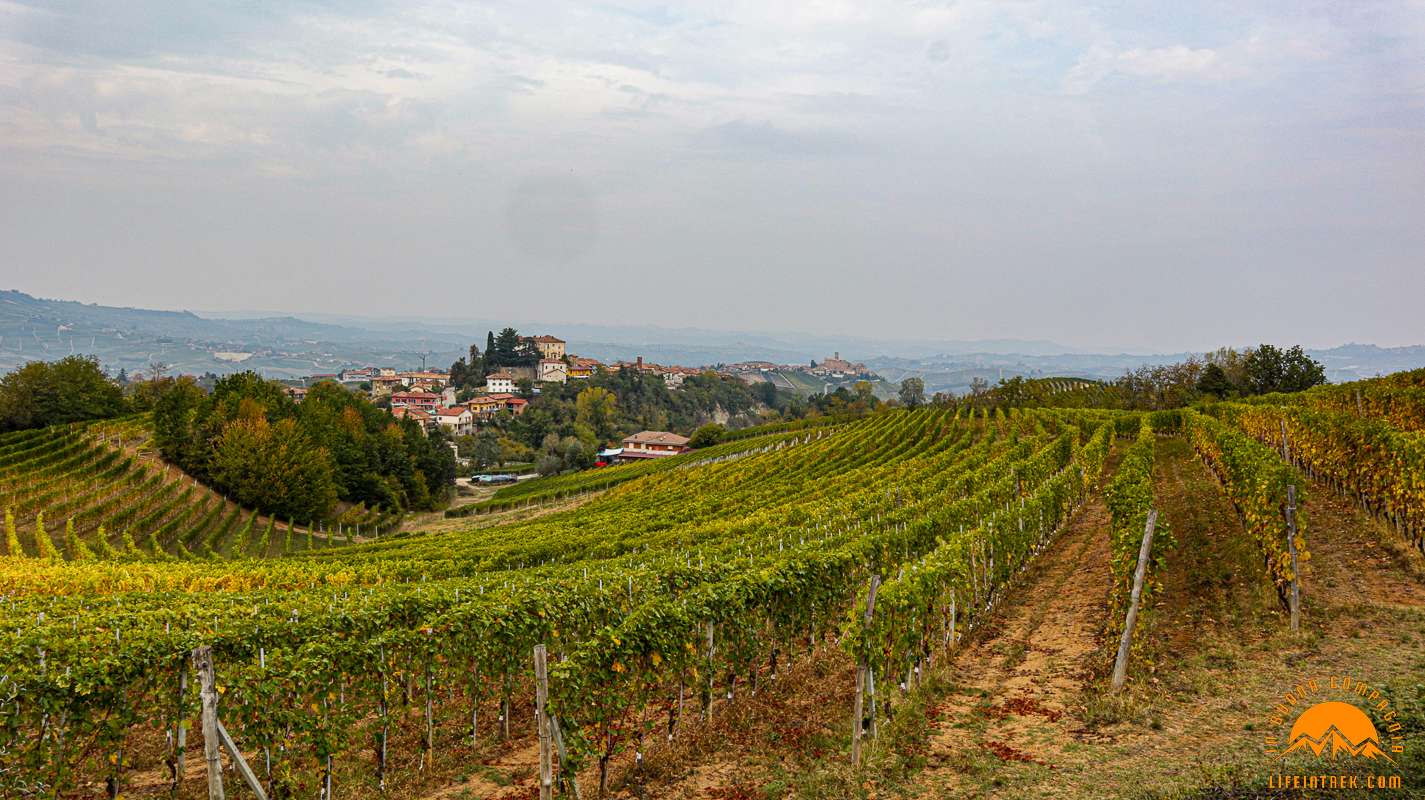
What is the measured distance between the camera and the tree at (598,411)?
137 meters

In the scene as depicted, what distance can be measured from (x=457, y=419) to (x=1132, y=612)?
14514cm

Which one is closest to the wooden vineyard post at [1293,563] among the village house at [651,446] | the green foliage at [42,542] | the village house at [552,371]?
the green foliage at [42,542]

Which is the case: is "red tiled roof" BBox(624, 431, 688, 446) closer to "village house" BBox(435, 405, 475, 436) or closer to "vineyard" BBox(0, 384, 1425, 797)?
"village house" BBox(435, 405, 475, 436)

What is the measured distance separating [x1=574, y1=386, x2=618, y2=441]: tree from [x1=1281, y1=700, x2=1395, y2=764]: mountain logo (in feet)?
421

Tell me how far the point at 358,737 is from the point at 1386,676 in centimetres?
1229

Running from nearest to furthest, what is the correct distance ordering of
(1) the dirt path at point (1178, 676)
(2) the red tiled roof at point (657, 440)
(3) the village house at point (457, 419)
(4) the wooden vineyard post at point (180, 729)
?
1. (1) the dirt path at point (1178, 676)
2. (4) the wooden vineyard post at point (180, 729)
3. (2) the red tiled roof at point (657, 440)
4. (3) the village house at point (457, 419)

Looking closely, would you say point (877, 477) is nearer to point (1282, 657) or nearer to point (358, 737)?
point (1282, 657)

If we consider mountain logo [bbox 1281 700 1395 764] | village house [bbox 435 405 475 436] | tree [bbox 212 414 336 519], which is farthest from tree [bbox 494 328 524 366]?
mountain logo [bbox 1281 700 1395 764]

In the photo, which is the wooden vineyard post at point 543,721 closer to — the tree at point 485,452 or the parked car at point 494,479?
the parked car at point 494,479

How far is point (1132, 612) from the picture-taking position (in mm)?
10391

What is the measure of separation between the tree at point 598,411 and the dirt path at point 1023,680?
121 meters

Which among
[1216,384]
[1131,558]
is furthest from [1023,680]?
[1216,384]

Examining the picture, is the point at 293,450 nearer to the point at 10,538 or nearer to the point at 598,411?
the point at 10,538

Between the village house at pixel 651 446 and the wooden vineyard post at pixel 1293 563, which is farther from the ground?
the wooden vineyard post at pixel 1293 563
